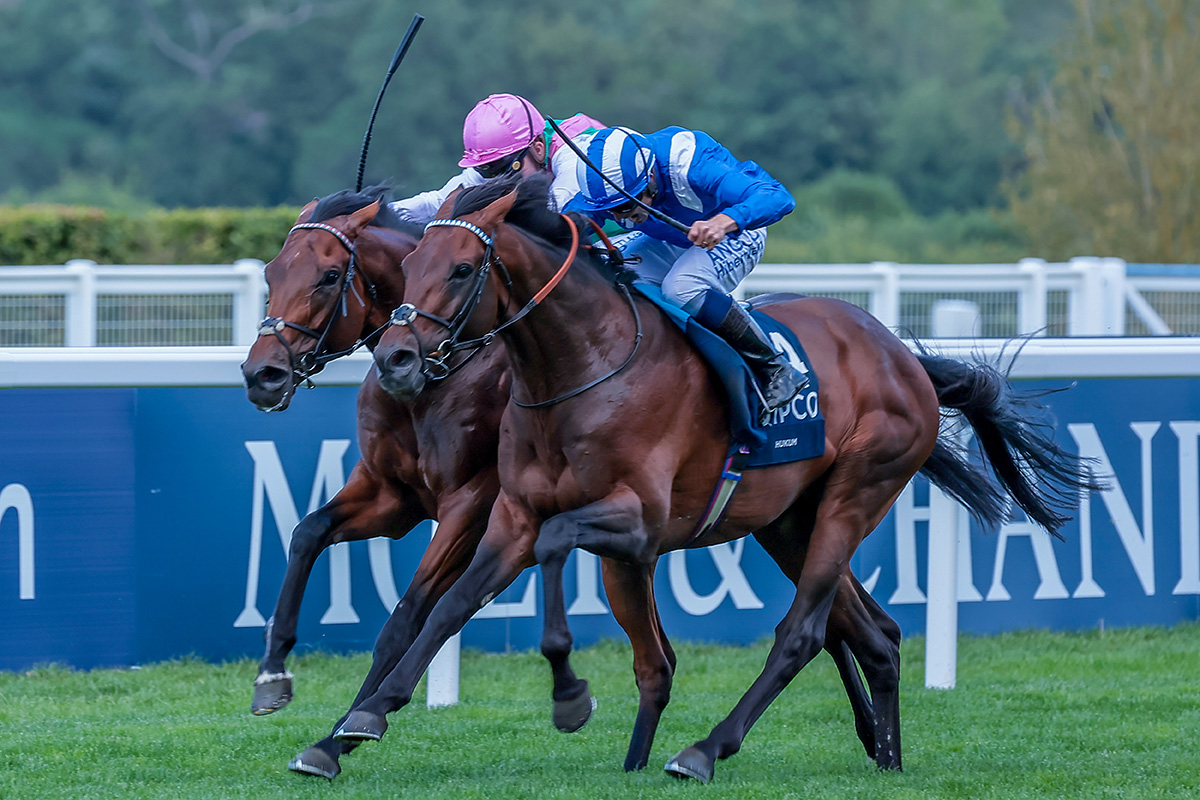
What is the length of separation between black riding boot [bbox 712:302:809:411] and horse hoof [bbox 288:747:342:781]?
1.47 metres

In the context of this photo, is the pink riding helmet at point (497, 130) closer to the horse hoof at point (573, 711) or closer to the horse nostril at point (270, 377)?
the horse nostril at point (270, 377)

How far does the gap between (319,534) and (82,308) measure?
4470 millimetres

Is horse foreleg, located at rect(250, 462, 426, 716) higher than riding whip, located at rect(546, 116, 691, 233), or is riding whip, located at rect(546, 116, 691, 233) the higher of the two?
riding whip, located at rect(546, 116, 691, 233)

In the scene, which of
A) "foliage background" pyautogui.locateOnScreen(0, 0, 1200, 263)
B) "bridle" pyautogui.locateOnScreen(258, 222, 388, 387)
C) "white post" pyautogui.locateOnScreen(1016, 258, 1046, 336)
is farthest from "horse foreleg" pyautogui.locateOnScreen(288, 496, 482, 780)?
"foliage background" pyautogui.locateOnScreen(0, 0, 1200, 263)

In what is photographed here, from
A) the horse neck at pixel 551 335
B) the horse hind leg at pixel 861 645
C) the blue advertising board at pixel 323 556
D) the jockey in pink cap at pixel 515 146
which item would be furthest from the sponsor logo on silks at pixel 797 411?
the blue advertising board at pixel 323 556

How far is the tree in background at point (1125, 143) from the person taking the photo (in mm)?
14914

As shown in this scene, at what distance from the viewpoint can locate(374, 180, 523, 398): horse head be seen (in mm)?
3639

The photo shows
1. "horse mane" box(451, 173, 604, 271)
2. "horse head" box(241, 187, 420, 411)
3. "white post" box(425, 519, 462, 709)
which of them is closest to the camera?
"horse mane" box(451, 173, 604, 271)

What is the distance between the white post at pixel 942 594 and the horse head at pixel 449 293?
7.33 ft

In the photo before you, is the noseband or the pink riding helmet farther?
the pink riding helmet

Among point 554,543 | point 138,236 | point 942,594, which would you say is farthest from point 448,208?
point 138,236

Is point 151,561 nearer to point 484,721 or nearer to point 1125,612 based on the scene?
point 484,721

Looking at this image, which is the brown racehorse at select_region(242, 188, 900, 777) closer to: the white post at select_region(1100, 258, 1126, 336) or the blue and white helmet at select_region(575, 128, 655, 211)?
the blue and white helmet at select_region(575, 128, 655, 211)

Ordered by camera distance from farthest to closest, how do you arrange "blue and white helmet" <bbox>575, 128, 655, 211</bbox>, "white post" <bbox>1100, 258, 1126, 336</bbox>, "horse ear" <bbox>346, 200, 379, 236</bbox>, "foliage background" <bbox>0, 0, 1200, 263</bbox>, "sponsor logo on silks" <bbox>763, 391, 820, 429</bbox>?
"foliage background" <bbox>0, 0, 1200, 263</bbox> < "white post" <bbox>1100, 258, 1126, 336</bbox> < "horse ear" <bbox>346, 200, 379, 236</bbox> < "sponsor logo on silks" <bbox>763, 391, 820, 429</bbox> < "blue and white helmet" <bbox>575, 128, 655, 211</bbox>
